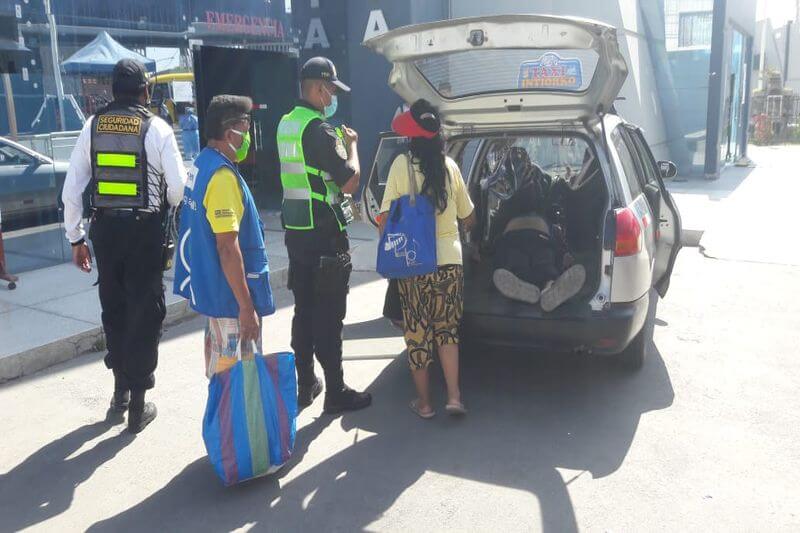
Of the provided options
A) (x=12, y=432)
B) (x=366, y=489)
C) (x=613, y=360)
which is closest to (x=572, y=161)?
(x=613, y=360)

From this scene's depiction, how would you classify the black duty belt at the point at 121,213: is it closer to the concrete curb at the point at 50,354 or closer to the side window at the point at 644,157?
the concrete curb at the point at 50,354

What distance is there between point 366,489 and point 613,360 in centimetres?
224

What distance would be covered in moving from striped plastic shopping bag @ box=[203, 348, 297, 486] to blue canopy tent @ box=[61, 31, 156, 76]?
205 inches

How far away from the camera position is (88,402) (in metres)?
4.56

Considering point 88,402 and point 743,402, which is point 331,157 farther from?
point 743,402

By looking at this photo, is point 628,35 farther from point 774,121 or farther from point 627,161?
point 774,121

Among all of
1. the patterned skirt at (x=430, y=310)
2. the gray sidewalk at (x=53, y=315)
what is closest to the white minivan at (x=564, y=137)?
the patterned skirt at (x=430, y=310)

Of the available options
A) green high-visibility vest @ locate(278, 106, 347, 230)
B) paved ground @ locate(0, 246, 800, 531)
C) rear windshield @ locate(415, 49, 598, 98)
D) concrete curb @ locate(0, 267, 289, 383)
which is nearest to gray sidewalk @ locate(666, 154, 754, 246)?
paved ground @ locate(0, 246, 800, 531)

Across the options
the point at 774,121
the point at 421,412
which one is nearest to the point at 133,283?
the point at 421,412

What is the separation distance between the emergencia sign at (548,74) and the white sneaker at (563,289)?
1194mm

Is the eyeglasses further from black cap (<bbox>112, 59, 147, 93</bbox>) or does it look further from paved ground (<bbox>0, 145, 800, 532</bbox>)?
paved ground (<bbox>0, 145, 800, 532</bbox>)

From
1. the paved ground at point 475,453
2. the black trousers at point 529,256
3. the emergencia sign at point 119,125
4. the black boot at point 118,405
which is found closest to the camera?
the paved ground at point 475,453

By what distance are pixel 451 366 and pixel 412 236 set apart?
0.80 m

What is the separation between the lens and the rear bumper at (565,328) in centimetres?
411
